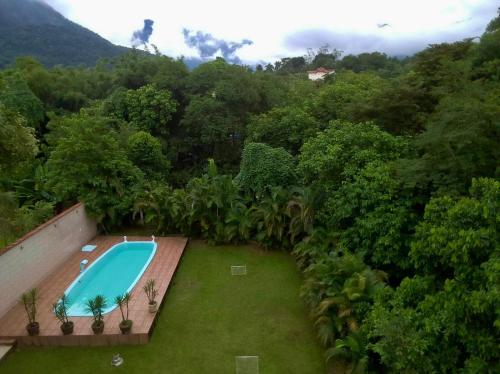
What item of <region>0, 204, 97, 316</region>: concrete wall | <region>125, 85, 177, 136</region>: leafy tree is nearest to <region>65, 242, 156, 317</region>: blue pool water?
<region>0, 204, 97, 316</region>: concrete wall

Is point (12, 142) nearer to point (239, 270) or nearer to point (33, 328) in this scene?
point (33, 328)

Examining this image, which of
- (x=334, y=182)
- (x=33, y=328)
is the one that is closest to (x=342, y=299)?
(x=334, y=182)

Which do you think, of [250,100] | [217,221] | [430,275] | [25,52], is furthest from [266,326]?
[25,52]

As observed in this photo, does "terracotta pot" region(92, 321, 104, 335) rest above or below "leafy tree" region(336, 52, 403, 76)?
below

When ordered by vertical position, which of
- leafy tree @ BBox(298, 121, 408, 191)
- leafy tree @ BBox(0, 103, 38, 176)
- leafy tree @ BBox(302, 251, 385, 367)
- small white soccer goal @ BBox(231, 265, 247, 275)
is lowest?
small white soccer goal @ BBox(231, 265, 247, 275)

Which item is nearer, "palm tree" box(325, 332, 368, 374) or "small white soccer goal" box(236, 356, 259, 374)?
"palm tree" box(325, 332, 368, 374)

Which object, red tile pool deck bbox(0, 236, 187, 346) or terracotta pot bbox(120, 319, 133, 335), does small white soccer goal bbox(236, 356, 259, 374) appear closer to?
red tile pool deck bbox(0, 236, 187, 346)

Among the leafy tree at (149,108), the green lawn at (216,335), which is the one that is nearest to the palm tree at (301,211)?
the green lawn at (216,335)
